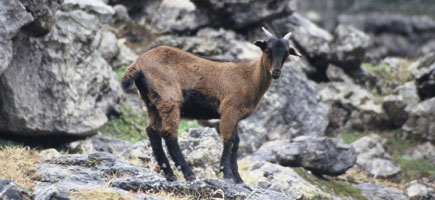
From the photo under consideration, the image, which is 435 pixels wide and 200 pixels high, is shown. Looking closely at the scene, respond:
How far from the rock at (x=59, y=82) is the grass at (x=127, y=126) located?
0.47m

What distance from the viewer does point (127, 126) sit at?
45.5 feet

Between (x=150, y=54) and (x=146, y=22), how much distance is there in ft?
28.9

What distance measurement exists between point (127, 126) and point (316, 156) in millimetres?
4993

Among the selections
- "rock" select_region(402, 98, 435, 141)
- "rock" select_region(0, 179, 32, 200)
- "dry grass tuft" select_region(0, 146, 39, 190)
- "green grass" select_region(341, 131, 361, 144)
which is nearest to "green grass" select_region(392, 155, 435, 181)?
"rock" select_region(402, 98, 435, 141)

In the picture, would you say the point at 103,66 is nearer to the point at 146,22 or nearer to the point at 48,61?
the point at 48,61

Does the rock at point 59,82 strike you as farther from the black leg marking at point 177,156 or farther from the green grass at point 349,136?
the green grass at point 349,136

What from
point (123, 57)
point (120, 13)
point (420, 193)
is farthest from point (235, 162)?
point (120, 13)

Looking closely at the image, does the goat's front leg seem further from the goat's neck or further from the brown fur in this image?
the goat's neck

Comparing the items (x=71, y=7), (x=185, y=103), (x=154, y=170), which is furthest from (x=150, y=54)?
(x=71, y=7)

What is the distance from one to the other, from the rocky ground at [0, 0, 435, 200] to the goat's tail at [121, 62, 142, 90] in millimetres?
1294

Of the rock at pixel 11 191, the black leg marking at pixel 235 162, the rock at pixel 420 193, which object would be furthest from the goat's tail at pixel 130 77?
the rock at pixel 420 193

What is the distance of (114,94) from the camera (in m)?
13.8

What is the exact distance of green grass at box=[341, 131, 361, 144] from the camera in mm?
16203

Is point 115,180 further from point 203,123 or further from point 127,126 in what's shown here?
point 203,123
